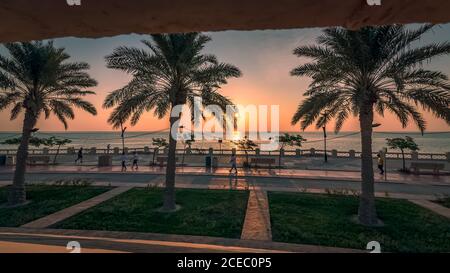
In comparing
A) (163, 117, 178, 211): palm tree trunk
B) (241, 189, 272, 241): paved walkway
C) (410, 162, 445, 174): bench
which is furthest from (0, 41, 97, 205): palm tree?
(410, 162, 445, 174): bench

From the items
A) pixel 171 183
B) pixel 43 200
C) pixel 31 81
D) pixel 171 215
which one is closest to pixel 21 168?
pixel 43 200

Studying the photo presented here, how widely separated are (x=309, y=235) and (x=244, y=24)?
7.96 meters

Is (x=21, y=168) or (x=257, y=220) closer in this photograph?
(x=257, y=220)

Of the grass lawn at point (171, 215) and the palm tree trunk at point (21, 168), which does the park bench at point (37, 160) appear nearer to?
the palm tree trunk at point (21, 168)

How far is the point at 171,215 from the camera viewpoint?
1013cm

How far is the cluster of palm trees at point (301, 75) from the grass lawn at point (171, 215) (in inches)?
41.9

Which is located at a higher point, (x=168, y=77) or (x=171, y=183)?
(x=168, y=77)

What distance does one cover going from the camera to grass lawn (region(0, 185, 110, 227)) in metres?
9.98

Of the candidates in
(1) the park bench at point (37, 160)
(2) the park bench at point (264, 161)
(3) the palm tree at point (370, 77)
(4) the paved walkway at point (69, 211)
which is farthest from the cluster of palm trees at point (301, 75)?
(1) the park bench at point (37, 160)

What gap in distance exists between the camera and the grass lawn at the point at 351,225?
7.75 meters

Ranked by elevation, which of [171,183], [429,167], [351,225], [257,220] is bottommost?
[351,225]

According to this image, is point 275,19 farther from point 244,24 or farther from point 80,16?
point 80,16

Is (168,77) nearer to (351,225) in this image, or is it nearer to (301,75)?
(301,75)

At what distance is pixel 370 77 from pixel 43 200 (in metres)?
15.7
